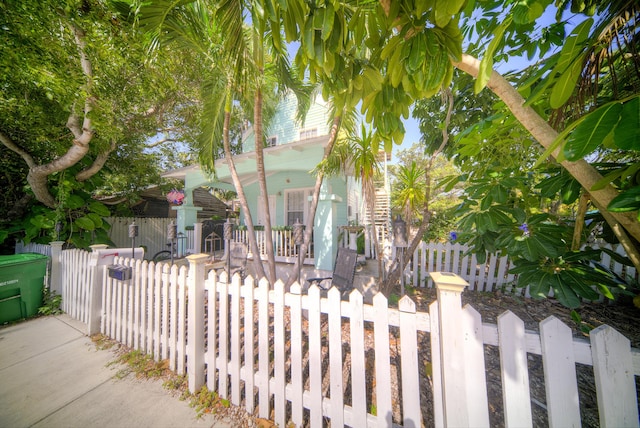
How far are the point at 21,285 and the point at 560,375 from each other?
6679 mm

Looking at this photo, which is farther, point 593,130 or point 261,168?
point 261,168

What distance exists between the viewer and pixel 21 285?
331 centimetres

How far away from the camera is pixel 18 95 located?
4.04m

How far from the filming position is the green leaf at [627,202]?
908 millimetres

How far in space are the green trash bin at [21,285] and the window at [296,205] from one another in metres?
6.44

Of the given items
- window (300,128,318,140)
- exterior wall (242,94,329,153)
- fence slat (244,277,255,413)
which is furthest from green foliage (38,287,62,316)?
window (300,128,318,140)

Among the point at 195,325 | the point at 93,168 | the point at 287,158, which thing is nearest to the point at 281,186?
the point at 287,158

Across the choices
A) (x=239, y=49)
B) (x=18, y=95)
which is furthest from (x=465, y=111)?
(x=18, y=95)

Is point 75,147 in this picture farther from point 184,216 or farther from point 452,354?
point 452,354

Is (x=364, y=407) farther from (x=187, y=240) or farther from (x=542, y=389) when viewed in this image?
(x=187, y=240)

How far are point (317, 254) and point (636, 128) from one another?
4.83 metres

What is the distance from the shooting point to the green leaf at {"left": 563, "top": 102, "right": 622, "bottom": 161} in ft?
2.61

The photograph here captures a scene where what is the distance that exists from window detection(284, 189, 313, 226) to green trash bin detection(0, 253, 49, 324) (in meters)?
6.44

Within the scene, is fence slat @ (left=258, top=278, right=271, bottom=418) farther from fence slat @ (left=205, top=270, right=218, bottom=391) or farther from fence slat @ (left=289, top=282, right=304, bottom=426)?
fence slat @ (left=205, top=270, right=218, bottom=391)
